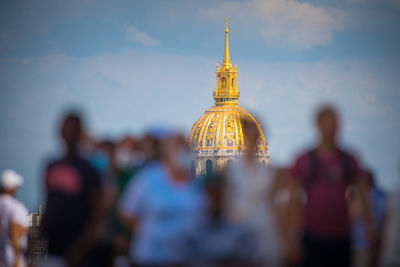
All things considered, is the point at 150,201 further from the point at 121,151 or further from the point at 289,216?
the point at 121,151

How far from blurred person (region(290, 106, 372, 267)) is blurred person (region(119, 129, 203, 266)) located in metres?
1.50

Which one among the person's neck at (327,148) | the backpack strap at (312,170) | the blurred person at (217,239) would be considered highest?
the person's neck at (327,148)

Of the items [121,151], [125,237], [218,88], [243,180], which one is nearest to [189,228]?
[243,180]

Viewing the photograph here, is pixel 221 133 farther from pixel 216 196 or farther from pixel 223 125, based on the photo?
pixel 216 196

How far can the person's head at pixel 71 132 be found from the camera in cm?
1109

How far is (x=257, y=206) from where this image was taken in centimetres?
1113

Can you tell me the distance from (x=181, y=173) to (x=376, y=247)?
8.93ft

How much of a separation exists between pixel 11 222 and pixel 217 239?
15.6ft

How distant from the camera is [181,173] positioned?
1038 centimetres

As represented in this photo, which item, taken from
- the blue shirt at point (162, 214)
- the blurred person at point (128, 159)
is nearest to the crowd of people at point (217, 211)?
the blue shirt at point (162, 214)

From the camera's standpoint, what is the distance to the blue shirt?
10.2 metres

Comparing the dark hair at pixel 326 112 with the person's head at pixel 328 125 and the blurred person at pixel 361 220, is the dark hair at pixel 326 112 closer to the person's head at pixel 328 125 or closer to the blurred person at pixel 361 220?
→ the person's head at pixel 328 125

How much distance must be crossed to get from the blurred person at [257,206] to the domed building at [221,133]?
422 feet

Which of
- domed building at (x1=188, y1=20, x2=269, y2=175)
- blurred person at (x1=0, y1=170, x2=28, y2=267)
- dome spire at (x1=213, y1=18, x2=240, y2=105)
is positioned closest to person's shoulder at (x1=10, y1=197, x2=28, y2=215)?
blurred person at (x1=0, y1=170, x2=28, y2=267)
